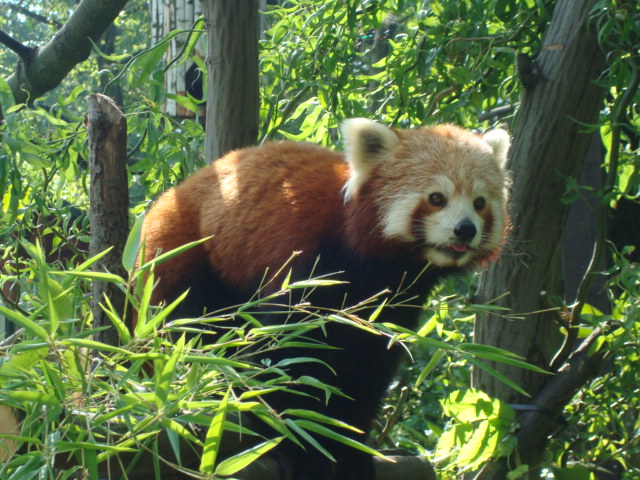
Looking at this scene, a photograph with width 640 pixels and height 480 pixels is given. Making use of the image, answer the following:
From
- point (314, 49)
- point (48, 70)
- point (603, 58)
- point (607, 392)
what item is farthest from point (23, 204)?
point (607, 392)

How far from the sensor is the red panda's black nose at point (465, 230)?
271 cm

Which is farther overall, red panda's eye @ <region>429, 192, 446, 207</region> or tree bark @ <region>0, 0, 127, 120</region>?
tree bark @ <region>0, 0, 127, 120</region>

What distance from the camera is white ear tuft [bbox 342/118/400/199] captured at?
2967 mm

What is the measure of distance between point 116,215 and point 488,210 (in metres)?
1.39

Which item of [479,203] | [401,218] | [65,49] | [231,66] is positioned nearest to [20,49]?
[65,49]

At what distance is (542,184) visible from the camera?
3258 mm

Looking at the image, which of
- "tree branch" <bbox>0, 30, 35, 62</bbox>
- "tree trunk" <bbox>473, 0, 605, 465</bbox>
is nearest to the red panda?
"tree trunk" <bbox>473, 0, 605, 465</bbox>

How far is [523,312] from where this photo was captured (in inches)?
130

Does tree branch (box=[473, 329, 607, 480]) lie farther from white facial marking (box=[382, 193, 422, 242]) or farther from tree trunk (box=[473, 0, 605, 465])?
white facial marking (box=[382, 193, 422, 242])

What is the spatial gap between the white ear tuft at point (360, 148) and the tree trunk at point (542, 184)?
671 mm

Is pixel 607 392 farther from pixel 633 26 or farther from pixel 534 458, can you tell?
pixel 633 26

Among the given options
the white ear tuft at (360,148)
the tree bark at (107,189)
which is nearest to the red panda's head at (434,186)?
the white ear tuft at (360,148)

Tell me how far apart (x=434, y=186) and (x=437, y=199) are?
5cm

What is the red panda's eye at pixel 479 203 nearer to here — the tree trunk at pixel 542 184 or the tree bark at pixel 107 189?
the tree trunk at pixel 542 184
